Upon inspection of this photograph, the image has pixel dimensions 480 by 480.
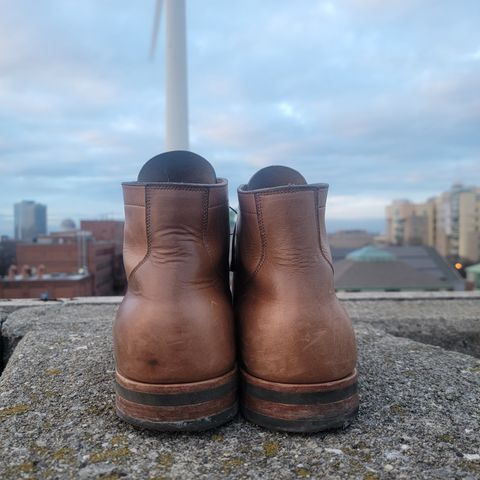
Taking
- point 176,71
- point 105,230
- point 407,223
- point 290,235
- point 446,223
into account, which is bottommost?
point 105,230

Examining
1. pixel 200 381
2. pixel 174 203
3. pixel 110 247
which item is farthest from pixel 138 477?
pixel 110 247

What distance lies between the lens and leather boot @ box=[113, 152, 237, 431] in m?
1.26

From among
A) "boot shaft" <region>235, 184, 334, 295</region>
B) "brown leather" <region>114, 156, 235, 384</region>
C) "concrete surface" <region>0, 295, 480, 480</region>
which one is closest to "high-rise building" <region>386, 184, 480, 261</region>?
"concrete surface" <region>0, 295, 480, 480</region>

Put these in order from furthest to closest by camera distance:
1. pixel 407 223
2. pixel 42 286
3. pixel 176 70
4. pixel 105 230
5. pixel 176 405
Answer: pixel 407 223 → pixel 105 230 → pixel 42 286 → pixel 176 70 → pixel 176 405

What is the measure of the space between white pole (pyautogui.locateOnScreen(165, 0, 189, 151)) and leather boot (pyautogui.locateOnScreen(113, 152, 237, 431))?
6073 mm

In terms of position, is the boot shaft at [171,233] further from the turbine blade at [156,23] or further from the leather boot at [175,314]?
the turbine blade at [156,23]

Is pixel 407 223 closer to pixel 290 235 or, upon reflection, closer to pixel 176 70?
pixel 176 70

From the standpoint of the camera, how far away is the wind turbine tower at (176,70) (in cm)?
756

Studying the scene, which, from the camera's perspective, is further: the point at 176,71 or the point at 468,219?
the point at 468,219

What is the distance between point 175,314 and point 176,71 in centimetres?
736

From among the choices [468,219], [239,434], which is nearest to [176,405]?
[239,434]

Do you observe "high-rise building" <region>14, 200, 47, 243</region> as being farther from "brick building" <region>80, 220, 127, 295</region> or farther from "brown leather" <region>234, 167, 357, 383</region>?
"brown leather" <region>234, 167, 357, 383</region>

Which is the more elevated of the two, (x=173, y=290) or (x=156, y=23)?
(x=156, y=23)

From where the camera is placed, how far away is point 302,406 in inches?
49.9
